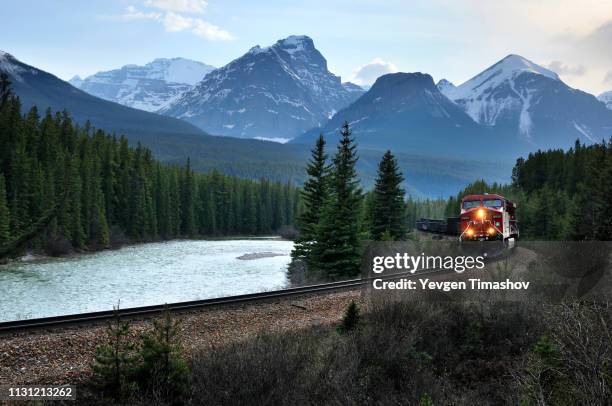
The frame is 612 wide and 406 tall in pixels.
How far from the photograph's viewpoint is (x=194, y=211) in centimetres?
11531

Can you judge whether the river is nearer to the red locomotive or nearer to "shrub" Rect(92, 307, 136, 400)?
the red locomotive

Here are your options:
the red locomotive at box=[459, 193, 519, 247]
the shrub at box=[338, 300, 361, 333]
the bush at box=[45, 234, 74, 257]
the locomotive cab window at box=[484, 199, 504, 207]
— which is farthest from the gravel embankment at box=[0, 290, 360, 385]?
the bush at box=[45, 234, 74, 257]

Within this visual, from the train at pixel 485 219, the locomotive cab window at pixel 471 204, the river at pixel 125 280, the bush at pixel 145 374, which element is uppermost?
the locomotive cab window at pixel 471 204

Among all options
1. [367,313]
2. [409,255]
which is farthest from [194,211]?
[367,313]

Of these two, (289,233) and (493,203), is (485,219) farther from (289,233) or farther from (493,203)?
(289,233)

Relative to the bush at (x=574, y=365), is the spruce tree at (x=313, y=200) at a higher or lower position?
higher

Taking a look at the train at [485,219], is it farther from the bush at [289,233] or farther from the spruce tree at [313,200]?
the bush at [289,233]

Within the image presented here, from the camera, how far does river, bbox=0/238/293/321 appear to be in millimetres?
32625

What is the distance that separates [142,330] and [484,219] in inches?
845

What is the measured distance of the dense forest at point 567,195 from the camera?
164 feet

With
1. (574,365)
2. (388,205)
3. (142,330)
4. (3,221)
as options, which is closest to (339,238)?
(388,205)

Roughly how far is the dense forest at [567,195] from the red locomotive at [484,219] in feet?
65.6

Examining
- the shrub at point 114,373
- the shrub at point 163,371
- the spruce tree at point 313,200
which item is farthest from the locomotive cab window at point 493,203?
the shrub at point 114,373

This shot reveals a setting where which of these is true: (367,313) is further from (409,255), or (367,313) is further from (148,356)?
(409,255)
